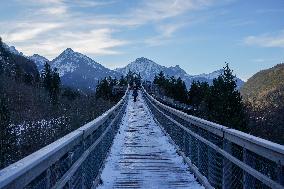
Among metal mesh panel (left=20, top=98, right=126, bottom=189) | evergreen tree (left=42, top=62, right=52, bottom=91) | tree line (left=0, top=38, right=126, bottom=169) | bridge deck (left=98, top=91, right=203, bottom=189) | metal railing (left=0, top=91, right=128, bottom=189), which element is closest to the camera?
metal railing (left=0, top=91, right=128, bottom=189)

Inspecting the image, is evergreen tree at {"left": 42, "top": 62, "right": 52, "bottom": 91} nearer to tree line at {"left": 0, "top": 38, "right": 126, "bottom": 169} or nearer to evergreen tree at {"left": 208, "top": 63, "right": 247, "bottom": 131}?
tree line at {"left": 0, "top": 38, "right": 126, "bottom": 169}

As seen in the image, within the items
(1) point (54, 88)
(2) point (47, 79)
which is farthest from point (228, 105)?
(2) point (47, 79)

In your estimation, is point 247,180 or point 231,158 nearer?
point 247,180

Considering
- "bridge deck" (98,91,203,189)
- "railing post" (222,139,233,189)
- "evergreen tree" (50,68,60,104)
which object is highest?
"evergreen tree" (50,68,60,104)

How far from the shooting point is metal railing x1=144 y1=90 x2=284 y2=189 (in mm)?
4922

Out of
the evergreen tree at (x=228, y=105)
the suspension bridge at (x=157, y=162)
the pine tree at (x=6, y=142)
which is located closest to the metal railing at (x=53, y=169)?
the suspension bridge at (x=157, y=162)

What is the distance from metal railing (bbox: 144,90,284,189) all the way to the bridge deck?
1.05 feet

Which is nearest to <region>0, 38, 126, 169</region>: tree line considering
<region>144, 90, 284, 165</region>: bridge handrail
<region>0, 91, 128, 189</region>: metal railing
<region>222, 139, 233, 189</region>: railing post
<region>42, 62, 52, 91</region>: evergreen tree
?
<region>42, 62, 52, 91</region>: evergreen tree

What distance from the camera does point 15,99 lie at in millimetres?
155500

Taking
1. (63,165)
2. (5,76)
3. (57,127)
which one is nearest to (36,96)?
(5,76)

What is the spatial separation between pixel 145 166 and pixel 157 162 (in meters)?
0.66

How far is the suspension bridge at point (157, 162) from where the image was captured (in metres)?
4.59

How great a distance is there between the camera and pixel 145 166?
11719 millimetres

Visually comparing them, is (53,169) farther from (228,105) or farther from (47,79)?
(47,79)
